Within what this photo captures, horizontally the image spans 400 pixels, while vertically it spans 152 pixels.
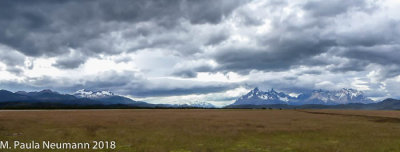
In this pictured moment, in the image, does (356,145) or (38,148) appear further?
(356,145)

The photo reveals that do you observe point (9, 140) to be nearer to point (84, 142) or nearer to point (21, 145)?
point (21, 145)

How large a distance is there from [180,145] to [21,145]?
1593 centimetres

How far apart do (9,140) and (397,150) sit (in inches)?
1602

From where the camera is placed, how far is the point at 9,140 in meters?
32.4

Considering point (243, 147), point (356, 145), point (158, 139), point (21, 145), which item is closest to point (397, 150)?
point (356, 145)

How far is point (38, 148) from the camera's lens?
92.9 ft

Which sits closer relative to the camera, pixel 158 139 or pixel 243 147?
pixel 243 147

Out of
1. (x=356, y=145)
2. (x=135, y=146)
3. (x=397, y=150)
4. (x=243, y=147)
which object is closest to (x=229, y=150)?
(x=243, y=147)

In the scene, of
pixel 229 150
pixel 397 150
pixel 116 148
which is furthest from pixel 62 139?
pixel 397 150

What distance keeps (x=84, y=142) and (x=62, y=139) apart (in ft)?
13.1

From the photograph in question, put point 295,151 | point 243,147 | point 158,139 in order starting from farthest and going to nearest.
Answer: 1. point 158,139
2. point 243,147
3. point 295,151

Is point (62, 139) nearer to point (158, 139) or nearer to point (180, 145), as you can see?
point (158, 139)

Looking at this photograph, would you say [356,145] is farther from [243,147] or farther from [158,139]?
[158,139]

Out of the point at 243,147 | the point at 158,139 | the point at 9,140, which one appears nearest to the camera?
the point at 243,147
